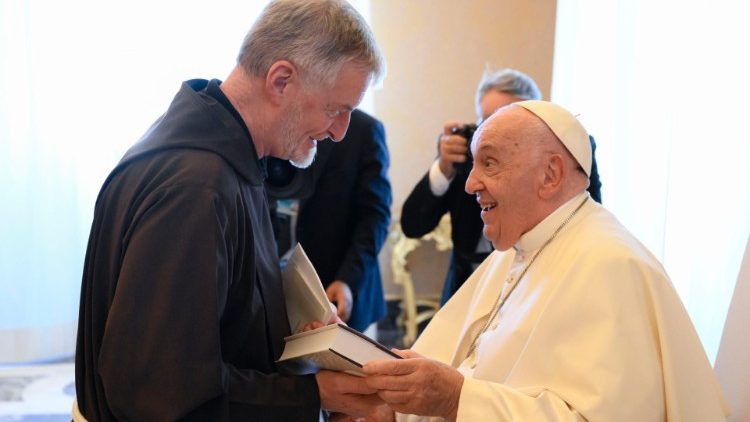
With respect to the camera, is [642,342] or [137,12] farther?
[137,12]

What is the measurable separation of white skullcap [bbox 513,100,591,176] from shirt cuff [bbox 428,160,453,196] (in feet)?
3.01

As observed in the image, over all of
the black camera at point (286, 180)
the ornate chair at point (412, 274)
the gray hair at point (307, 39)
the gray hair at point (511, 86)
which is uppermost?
the gray hair at point (307, 39)

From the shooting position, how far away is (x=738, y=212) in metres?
2.43

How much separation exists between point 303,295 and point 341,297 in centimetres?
100

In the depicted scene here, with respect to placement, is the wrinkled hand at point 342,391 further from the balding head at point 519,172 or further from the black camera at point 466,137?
the black camera at point 466,137

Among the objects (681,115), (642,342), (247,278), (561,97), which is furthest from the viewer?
(561,97)

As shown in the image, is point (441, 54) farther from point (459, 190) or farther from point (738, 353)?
point (738, 353)

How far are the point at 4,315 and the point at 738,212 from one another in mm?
3971

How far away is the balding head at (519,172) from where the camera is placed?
179 cm

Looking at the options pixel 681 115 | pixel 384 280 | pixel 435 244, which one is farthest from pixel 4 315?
pixel 681 115

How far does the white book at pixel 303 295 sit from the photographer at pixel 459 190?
3.37ft

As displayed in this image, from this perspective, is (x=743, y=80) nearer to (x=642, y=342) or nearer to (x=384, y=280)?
(x=642, y=342)

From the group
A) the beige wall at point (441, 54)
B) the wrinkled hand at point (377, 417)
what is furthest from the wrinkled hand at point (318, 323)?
the beige wall at point (441, 54)

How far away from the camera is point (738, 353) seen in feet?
6.78
